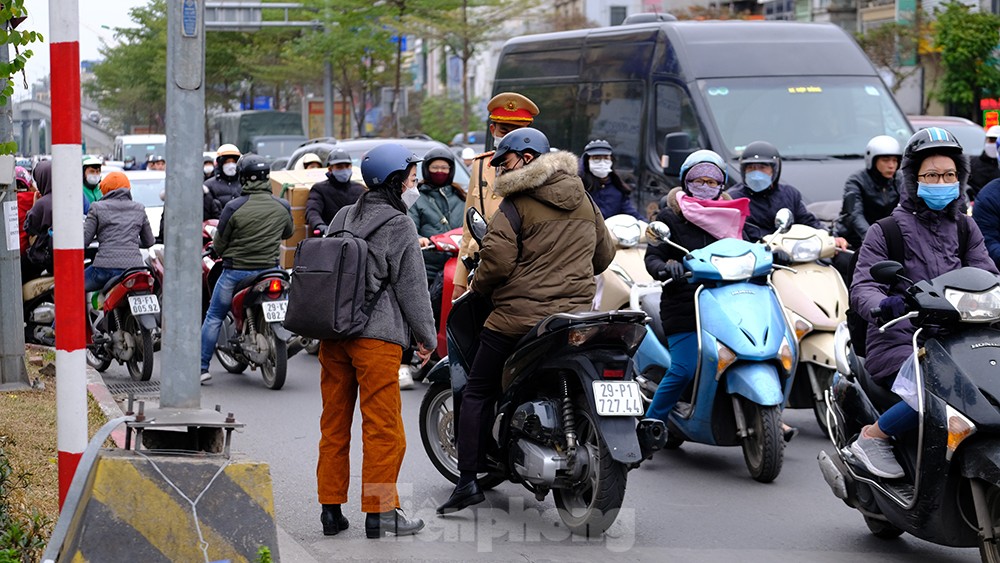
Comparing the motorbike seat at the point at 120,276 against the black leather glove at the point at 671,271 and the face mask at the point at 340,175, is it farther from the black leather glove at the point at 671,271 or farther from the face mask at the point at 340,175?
the black leather glove at the point at 671,271

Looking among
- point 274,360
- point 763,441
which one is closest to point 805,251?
point 763,441

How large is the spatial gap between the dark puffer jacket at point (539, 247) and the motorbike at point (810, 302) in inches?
101

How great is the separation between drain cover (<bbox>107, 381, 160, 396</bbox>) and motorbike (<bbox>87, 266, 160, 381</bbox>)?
11cm

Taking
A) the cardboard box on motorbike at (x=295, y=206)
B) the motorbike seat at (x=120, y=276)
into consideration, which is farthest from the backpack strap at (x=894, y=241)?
the cardboard box on motorbike at (x=295, y=206)

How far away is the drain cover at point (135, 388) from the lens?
1114 cm

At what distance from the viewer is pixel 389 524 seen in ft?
21.5

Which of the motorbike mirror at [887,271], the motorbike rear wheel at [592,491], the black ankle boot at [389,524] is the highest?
the motorbike mirror at [887,271]

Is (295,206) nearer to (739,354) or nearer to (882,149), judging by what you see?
(882,149)

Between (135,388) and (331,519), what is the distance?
5.21 metres

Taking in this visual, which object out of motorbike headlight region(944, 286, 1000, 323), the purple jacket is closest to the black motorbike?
motorbike headlight region(944, 286, 1000, 323)

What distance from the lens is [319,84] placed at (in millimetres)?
53094

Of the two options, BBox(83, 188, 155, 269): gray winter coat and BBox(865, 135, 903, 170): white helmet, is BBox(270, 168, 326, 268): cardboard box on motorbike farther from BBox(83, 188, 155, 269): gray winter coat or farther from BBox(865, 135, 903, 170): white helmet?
BBox(865, 135, 903, 170): white helmet

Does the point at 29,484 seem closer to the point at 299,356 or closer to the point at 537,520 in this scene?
the point at 537,520

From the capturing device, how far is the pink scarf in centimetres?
830
